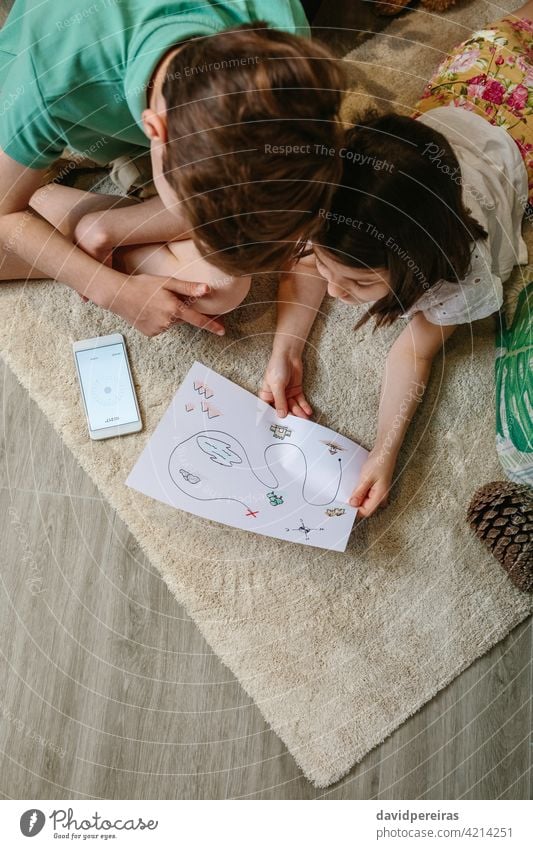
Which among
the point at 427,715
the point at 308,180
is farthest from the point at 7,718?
the point at 308,180

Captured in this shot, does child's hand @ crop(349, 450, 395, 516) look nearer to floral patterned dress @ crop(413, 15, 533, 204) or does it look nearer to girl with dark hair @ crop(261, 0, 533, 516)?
girl with dark hair @ crop(261, 0, 533, 516)

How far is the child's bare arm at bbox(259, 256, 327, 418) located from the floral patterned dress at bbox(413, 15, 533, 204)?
0.54 feet

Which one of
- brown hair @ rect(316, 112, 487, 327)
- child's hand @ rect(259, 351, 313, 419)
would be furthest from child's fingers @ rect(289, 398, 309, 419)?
brown hair @ rect(316, 112, 487, 327)

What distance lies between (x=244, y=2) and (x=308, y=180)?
13 cm

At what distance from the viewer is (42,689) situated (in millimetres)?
500

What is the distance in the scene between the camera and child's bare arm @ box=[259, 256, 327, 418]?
1.53ft

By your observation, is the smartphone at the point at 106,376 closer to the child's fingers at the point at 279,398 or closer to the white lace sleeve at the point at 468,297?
the child's fingers at the point at 279,398

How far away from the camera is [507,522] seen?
18.2 inches

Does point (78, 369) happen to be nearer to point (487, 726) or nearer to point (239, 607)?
point (239, 607)

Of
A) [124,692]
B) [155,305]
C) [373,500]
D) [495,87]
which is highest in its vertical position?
[495,87]

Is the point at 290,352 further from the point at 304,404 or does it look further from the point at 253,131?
the point at 253,131

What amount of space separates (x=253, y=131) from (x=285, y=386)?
0.19 meters

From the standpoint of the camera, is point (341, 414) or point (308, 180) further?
point (341, 414)

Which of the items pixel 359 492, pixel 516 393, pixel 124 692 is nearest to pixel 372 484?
pixel 359 492
